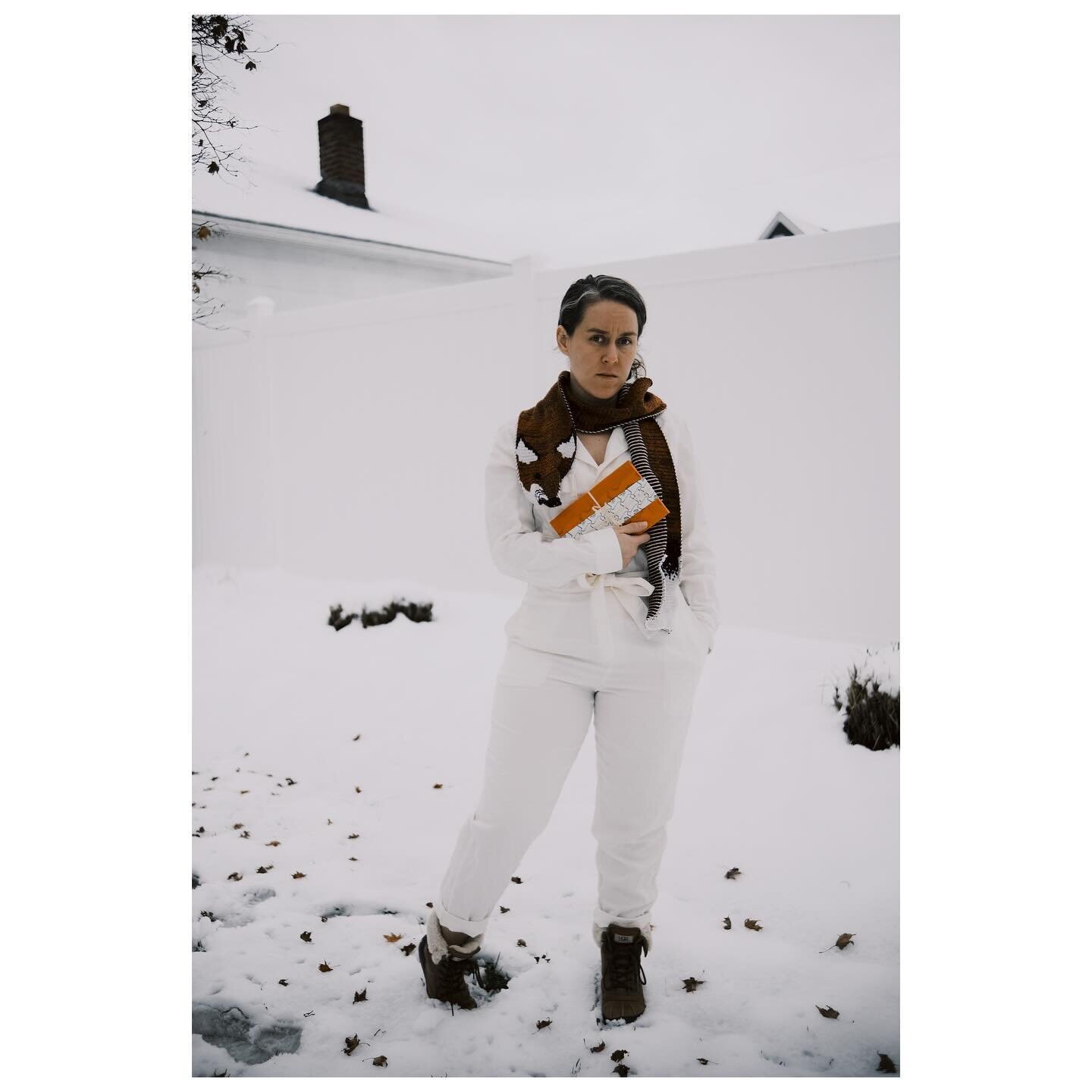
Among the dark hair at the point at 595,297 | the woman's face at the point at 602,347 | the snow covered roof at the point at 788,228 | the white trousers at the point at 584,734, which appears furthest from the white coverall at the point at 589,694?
the snow covered roof at the point at 788,228

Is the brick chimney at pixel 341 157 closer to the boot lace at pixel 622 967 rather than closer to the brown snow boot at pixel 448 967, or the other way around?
the brown snow boot at pixel 448 967

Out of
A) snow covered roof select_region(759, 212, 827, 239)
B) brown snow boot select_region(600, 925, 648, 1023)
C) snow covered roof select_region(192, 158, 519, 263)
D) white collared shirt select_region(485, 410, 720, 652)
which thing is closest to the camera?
white collared shirt select_region(485, 410, 720, 652)

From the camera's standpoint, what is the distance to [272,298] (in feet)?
8.97

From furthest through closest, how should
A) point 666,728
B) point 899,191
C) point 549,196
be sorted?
point 549,196 → point 899,191 → point 666,728

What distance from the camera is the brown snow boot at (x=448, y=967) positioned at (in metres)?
1.75

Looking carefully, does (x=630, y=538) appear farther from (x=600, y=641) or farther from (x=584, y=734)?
(x=584, y=734)

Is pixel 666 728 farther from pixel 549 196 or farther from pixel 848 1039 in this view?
pixel 549 196

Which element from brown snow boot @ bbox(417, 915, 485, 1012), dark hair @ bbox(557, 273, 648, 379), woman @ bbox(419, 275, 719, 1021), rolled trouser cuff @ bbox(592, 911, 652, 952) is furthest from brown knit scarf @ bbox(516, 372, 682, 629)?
brown snow boot @ bbox(417, 915, 485, 1012)

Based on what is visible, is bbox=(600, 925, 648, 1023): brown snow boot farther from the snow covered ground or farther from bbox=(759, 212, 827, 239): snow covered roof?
bbox=(759, 212, 827, 239): snow covered roof

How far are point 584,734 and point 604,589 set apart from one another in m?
0.32

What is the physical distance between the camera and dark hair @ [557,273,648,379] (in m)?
1.60

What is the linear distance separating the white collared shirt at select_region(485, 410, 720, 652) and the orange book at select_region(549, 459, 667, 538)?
22 millimetres

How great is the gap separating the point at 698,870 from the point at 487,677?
107cm

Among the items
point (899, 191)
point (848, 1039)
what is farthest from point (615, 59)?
point (848, 1039)
